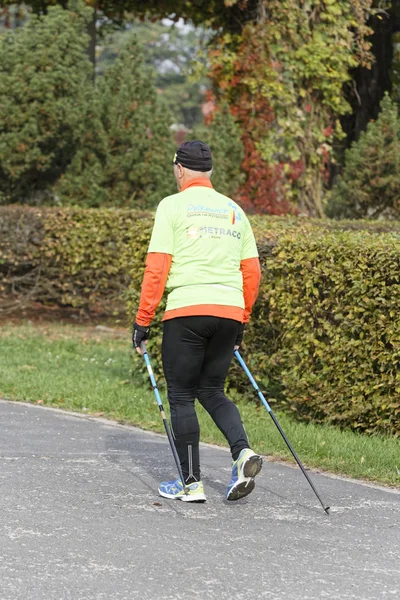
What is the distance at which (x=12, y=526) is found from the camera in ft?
17.0

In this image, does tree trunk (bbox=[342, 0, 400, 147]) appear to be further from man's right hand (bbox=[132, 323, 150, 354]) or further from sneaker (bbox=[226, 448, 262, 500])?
sneaker (bbox=[226, 448, 262, 500])

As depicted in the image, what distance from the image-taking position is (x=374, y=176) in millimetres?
16859

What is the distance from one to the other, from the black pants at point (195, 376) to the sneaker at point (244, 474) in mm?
124

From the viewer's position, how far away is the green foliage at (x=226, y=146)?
1609 cm

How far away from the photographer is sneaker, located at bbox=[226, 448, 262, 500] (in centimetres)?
564

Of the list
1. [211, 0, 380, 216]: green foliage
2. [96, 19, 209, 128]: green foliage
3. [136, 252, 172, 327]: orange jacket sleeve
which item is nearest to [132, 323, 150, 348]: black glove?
[136, 252, 172, 327]: orange jacket sleeve

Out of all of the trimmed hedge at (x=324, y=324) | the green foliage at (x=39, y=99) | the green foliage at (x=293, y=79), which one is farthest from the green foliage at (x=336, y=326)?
the green foliage at (x=293, y=79)

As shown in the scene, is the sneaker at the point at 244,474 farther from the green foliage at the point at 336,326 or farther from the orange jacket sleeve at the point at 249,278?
the green foliage at the point at 336,326

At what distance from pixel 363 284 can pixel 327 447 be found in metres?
1.17

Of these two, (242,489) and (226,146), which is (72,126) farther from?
(242,489)

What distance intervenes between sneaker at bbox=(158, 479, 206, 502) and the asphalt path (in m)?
0.06

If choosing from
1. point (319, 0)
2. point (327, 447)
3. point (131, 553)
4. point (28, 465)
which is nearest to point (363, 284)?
point (327, 447)

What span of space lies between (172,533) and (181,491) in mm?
701

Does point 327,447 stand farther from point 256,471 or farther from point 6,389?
point 6,389
